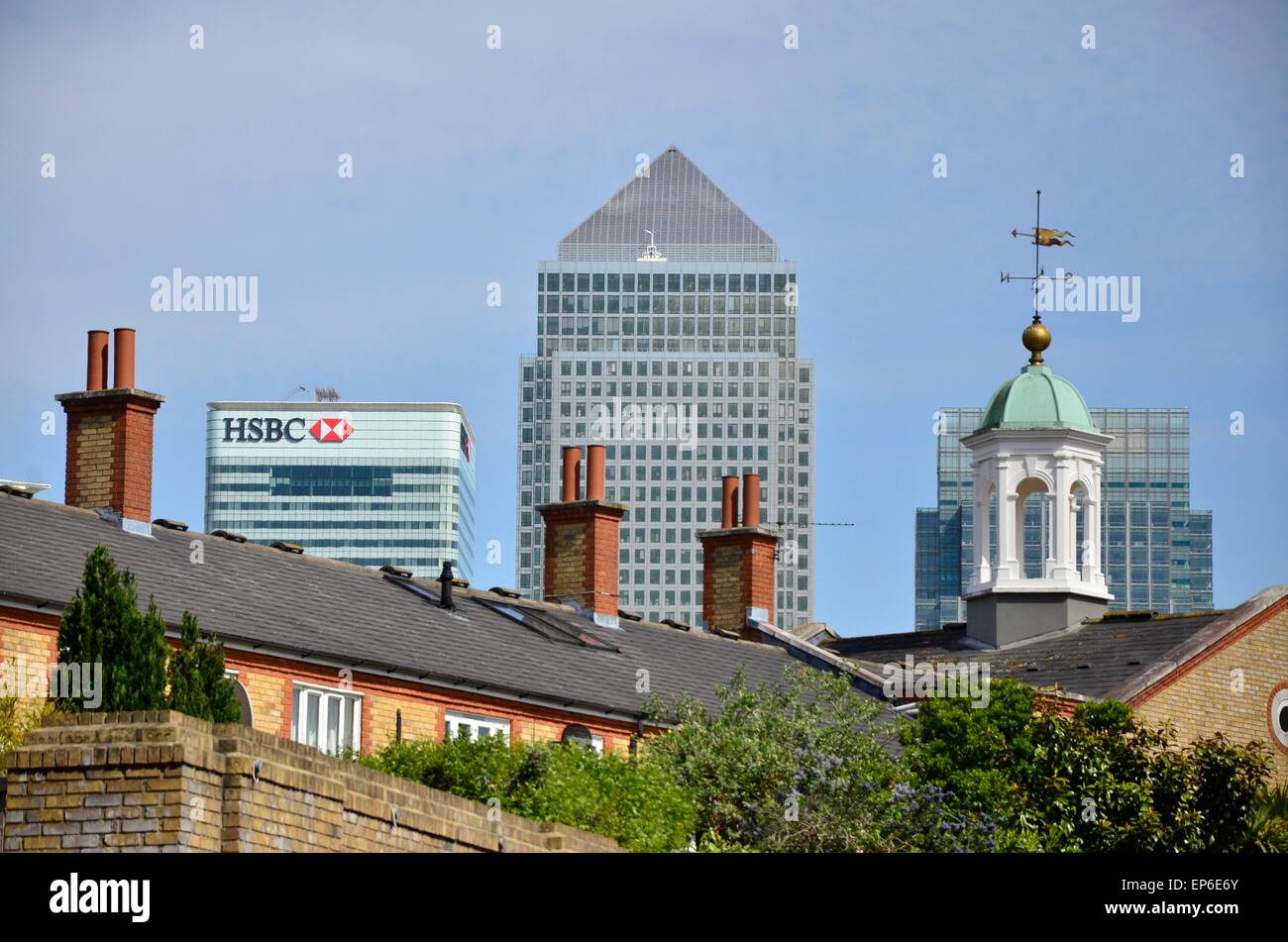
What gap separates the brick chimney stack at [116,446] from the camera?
36406 millimetres

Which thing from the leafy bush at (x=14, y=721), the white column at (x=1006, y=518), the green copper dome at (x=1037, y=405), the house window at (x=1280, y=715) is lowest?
the leafy bush at (x=14, y=721)

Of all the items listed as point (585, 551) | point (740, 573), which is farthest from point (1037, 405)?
point (585, 551)

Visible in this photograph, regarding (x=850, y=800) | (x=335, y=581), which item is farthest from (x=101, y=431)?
(x=850, y=800)

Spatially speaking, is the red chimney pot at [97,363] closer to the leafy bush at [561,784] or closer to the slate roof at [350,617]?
the slate roof at [350,617]

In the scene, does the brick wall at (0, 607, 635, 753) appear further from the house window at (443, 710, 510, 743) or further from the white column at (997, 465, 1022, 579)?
the white column at (997, 465, 1022, 579)

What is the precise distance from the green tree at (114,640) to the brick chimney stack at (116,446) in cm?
888

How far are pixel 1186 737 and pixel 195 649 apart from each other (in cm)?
2670

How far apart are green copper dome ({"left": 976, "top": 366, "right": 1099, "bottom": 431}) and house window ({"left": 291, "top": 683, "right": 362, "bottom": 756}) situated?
84.5 feet

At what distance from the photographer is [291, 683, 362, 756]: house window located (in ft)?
113

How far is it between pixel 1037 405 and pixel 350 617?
2471cm

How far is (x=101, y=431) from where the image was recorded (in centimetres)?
3653

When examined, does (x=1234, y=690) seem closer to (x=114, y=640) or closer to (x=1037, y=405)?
(x=1037, y=405)

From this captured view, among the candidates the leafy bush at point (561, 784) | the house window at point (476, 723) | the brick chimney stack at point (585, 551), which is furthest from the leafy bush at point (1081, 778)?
the brick chimney stack at point (585, 551)
